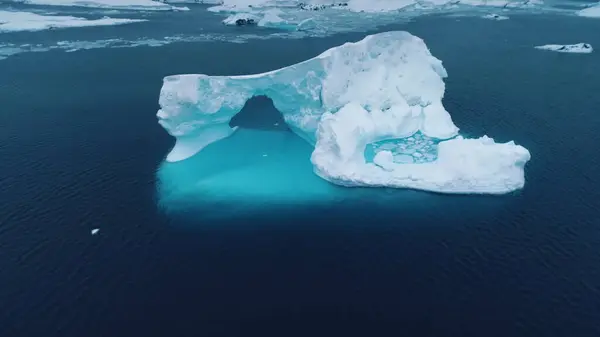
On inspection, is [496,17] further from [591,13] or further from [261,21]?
[261,21]

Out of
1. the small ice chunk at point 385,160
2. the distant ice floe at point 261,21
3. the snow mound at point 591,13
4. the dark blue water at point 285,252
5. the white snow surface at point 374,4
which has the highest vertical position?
the white snow surface at point 374,4

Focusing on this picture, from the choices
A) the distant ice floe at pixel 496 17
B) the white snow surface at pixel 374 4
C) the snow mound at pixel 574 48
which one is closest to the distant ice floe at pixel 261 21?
the white snow surface at pixel 374 4

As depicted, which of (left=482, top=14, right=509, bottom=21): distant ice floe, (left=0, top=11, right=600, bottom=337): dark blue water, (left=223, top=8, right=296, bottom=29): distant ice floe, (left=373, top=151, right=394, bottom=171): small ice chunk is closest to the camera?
(left=0, top=11, right=600, bottom=337): dark blue water

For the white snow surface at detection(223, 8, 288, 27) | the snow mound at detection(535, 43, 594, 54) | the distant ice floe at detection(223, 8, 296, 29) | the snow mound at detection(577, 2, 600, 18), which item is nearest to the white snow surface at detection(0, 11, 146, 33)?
the white snow surface at detection(223, 8, 288, 27)

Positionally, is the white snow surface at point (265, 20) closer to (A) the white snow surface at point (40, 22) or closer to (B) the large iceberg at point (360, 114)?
(A) the white snow surface at point (40, 22)

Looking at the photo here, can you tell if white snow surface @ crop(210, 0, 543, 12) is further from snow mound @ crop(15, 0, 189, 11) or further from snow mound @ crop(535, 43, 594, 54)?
snow mound @ crop(535, 43, 594, 54)
